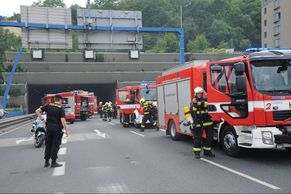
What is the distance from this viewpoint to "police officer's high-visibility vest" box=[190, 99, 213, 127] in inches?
386

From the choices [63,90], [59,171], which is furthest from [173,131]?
[63,90]

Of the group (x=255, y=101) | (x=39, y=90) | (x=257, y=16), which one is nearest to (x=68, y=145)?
(x=255, y=101)

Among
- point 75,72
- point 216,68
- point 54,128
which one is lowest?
point 54,128

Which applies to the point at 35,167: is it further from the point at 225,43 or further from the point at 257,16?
the point at 257,16

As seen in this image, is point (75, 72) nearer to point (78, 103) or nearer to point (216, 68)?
point (78, 103)

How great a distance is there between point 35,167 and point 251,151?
5.85m

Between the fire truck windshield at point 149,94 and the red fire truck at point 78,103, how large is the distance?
9969 millimetres

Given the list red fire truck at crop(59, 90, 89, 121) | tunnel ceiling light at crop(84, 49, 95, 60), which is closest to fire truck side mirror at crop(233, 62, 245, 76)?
tunnel ceiling light at crop(84, 49, 95, 60)

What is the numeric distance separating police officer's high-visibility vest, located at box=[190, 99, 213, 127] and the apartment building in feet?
187

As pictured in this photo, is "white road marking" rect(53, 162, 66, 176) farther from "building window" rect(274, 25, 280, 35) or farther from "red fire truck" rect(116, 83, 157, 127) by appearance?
"building window" rect(274, 25, 280, 35)

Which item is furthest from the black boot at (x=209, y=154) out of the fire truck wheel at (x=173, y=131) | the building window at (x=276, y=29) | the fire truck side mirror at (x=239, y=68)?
the building window at (x=276, y=29)

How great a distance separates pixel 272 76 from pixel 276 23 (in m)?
61.8

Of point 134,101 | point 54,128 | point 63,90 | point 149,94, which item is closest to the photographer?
point 54,128

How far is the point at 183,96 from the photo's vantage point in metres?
12.7
